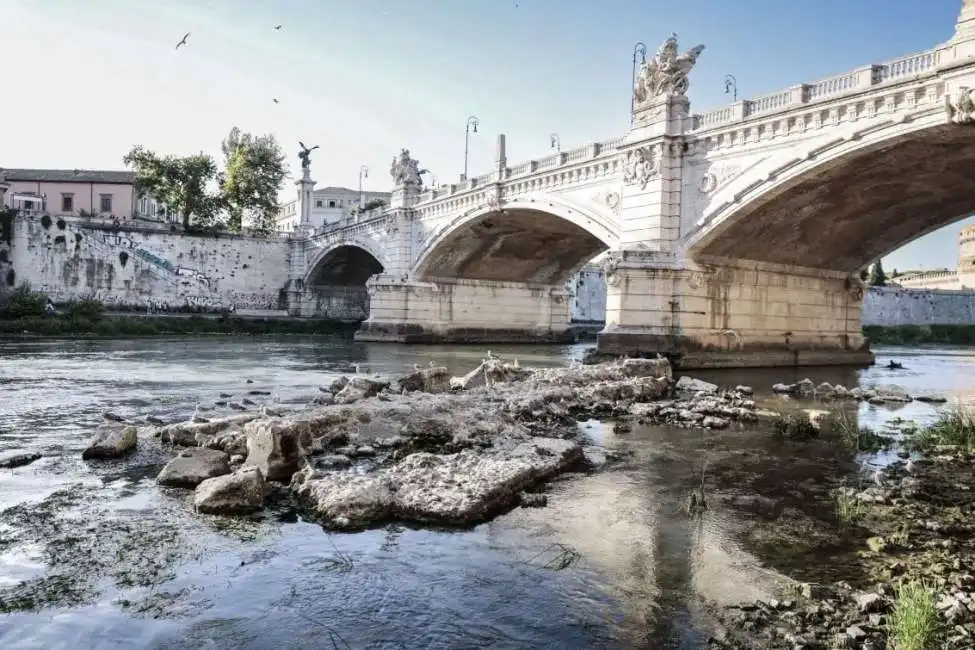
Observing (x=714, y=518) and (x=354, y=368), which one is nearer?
(x=714, y=518)

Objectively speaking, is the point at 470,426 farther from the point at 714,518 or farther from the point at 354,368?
the point at 354,368

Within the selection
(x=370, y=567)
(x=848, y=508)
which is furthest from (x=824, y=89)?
(x=370, y=567)

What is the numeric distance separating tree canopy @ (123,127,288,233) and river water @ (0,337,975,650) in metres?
51.4

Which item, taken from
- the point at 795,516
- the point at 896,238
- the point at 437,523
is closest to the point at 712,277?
the point at 896,238

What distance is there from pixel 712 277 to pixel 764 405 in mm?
9246

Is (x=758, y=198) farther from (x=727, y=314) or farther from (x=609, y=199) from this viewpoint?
(x=609, y=199)

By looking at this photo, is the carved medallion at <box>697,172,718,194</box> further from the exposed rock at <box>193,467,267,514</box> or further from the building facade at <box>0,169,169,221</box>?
the building facade at <box>0,169,169,221</box>

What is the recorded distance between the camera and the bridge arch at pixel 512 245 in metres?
32.6

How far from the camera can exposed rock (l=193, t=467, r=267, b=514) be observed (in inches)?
254

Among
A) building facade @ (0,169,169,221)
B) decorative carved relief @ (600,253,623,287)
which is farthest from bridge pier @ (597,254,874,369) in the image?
building facade @ (0,169,169,221)

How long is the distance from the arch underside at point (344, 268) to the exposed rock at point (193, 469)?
4386cm

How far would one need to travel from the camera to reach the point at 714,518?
6777 mm

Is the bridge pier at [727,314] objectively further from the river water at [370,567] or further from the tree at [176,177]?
the tree at [176,177]

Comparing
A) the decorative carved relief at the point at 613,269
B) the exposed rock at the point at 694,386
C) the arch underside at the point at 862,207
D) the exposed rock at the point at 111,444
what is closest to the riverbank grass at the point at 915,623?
the exposed rock at the point at 111,444
